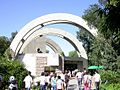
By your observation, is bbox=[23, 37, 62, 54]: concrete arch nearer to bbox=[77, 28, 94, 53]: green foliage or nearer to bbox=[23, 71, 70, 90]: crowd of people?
bbox=[77, 28, 94, 53]: green foliage

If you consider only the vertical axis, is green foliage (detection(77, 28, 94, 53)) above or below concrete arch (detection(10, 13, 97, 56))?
above

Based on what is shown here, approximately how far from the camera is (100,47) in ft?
138

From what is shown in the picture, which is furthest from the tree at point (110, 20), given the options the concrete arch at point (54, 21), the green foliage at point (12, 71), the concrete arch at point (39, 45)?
the concrete arch at point (39, 45)

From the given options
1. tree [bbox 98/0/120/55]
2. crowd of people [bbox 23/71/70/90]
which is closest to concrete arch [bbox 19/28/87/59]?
crowd of people [bbox 23/71/70/90]

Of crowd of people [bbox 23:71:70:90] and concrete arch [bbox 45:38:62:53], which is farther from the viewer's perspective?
concrete arch [bbox 45:38:62:53]

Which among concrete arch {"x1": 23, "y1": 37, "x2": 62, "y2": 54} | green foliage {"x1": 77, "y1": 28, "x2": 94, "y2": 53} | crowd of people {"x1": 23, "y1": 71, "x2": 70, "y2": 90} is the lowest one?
crowd of people {"x1": 23, "y1": 71, "x2": 70, "y2": 90}

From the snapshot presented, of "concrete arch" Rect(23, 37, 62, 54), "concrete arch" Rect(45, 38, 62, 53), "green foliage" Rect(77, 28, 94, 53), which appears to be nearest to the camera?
"concrete arch" Rect(23, 37, 62, 54)

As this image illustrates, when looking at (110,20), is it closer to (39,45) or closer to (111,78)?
(111,78)

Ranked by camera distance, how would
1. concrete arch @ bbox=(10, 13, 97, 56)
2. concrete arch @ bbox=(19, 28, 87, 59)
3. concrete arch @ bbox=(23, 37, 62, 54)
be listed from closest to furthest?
1. concrete arch @ bbox=(10, 13, 97, 56)
2. concrete arch @ bbox=(19, 28, 87, 59)
3. concrete arch @ bbox=(23, 37, 62, 54)

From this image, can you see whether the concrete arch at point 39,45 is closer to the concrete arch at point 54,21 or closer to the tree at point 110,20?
the concrete arch at point 54,21

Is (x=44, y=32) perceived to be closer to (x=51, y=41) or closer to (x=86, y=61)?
(x=86, y=61)

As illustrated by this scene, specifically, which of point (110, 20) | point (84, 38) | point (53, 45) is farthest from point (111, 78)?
point (84, 38)

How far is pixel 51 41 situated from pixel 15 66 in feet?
124

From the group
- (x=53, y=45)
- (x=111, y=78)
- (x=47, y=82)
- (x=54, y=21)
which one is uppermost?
(x=53, y=45)
